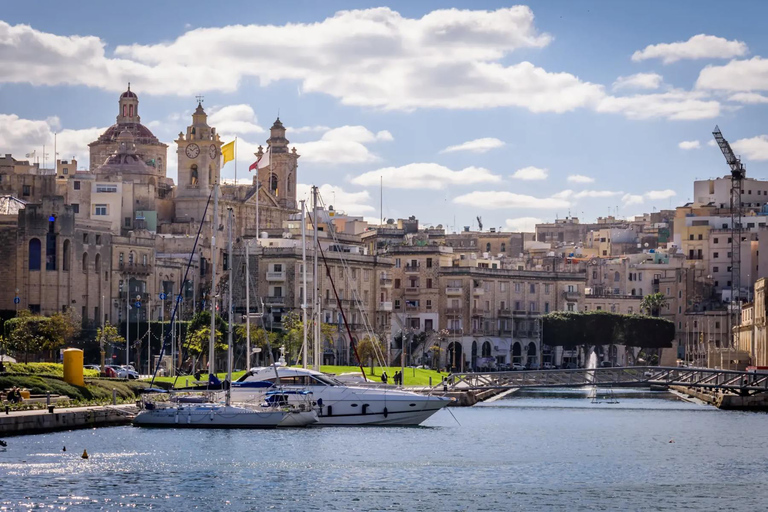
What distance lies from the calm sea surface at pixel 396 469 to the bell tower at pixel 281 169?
98513mm

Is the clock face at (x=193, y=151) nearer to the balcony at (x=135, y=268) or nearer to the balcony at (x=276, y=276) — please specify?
the balcony at (x=135, y=268)

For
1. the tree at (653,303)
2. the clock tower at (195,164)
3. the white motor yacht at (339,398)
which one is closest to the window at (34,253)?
the clock tower at (195,164)

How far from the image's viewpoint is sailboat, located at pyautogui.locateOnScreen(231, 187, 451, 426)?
80.4m

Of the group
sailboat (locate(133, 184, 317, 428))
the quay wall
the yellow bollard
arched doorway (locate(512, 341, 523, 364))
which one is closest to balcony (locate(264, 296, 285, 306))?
arched doorway (locate(512, 341, 523, 364))

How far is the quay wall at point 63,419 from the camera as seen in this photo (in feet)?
222

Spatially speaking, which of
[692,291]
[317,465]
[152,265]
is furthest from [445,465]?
[692,291]

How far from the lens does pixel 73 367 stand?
81.6 metres

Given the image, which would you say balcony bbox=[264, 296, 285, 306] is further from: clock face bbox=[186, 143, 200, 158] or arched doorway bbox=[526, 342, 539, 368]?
arched doorway bbox=[526, 342, 539, 368]

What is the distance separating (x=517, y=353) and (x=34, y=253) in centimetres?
5743

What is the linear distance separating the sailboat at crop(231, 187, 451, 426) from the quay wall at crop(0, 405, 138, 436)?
589 centimetres

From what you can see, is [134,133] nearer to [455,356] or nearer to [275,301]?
[455,356]

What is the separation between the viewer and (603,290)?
653 feet

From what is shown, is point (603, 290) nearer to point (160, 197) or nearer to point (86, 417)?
point (160, 197)

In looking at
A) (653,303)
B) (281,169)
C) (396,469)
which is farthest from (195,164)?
(396,469)
